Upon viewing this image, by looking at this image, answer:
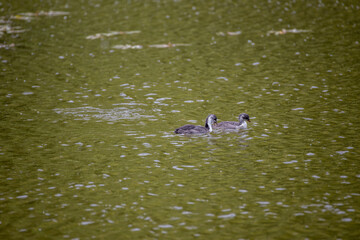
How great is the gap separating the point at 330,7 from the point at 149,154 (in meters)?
38.5

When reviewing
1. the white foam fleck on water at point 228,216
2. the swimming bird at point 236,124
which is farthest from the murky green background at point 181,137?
the swimming bird at point 236,124

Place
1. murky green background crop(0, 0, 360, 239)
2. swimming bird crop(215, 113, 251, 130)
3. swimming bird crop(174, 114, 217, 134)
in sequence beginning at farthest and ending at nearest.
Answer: swimming bird crop(215, 113, 251, 130) < swimming bird crop(174, 114, 217, 134) < murky green background crop(0, 0, 360, 239)

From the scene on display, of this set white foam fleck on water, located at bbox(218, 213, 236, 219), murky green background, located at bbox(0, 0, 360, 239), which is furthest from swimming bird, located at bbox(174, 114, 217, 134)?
white foam fleck on water, located at bbox(218, 213, 236, 219)

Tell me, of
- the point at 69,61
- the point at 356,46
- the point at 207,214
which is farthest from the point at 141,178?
the point at 356,46

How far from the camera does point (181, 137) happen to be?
22.9m

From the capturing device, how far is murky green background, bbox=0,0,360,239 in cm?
1591

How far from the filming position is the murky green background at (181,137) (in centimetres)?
1591

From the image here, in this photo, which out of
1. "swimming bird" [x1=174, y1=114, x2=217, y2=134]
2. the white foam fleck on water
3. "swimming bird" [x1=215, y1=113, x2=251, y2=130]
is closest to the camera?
the white foam fleck on water

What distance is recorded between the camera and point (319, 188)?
17578 millimetres

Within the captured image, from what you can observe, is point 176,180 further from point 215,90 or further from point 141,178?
point 215,90

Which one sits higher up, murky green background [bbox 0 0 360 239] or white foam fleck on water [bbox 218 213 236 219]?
murky green background [bbox 0 0 360 239]

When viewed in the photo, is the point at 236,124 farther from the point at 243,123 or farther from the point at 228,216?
the point at 228,216

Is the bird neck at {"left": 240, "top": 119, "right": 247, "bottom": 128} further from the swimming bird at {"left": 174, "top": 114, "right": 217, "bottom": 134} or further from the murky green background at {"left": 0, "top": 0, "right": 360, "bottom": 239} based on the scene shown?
the swimming bird at {"left": 174, "top": 114, "right": 217, "bottom": 134}

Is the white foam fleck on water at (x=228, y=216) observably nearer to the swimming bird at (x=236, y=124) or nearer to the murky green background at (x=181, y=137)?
the murky green background at (x=181, y=137)
